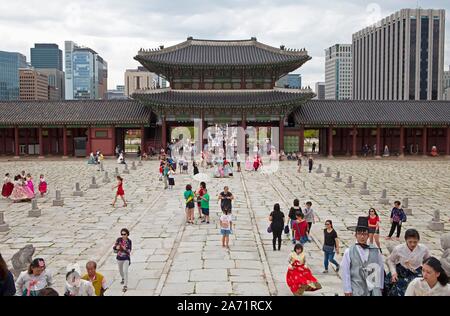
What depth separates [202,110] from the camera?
153ft

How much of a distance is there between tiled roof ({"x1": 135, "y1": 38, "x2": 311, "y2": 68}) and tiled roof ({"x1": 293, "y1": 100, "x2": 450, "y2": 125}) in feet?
18.3

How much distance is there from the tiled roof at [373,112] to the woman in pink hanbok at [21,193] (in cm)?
3110

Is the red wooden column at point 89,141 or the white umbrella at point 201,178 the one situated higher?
the red wooden column at point 89,141

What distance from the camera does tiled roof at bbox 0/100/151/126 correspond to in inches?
1831

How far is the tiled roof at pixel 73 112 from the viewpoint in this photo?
46500mm

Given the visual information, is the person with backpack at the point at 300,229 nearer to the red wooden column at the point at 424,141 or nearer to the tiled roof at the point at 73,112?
the tiled roof at the point at 73,112

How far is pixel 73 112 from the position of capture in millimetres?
48469

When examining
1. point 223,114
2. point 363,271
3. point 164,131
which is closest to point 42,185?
point 363,271

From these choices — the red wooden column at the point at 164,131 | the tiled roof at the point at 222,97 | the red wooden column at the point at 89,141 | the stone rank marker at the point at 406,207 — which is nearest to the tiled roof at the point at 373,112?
the tiled roof at the point at 222,97

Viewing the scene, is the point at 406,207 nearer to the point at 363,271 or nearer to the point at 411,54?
the point at 363,271

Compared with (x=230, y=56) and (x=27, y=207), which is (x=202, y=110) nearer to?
(x=230, y=56)
